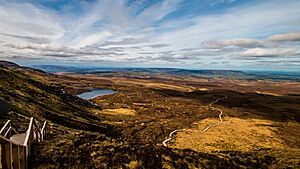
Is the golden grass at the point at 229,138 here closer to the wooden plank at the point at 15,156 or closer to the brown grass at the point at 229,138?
the brown grass at the point at 229,138

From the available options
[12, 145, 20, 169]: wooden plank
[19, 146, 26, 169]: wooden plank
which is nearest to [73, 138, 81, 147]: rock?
[19, 146, 26, 169]: wooden plank

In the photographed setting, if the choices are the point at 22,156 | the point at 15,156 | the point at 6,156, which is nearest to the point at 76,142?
the point at 22,156

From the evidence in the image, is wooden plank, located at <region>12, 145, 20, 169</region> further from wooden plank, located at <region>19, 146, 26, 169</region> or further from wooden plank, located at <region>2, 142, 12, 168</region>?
wooden plank, located at <region>19, 146, 26, 169</region>

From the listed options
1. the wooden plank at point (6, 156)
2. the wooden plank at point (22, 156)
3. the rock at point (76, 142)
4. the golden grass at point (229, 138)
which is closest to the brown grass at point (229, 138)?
the golden grass at point (229, 138)

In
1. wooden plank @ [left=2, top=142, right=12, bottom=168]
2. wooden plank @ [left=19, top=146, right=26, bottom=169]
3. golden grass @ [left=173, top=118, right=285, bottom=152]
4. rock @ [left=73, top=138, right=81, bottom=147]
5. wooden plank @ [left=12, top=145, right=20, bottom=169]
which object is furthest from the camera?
golden grass @ [left=173, top=118, right=285, bottom=152]

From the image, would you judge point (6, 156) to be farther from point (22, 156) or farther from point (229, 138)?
point (229, 138)

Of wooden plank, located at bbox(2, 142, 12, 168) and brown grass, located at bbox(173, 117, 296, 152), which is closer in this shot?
wooden plank, located at bbox(2, 142, 12, 168)

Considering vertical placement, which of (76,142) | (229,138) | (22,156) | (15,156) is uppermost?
(15,156)

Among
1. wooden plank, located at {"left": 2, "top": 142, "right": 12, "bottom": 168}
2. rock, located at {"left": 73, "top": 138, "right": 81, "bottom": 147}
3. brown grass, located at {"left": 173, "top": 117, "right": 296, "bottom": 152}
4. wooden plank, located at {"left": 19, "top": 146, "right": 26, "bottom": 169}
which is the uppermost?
A: wooden plank, located at {"left": 2, "top": 142, "right": 12, "bottom": 168}
